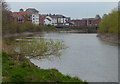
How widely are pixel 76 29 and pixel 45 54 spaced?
42.5m

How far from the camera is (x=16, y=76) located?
3.58 meters

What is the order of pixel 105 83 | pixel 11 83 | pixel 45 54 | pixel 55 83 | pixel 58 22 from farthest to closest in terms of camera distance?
pixel 58 22 → pixel 45 54 → pixel 105 83 → pixel 55 83 → pixel 11 83

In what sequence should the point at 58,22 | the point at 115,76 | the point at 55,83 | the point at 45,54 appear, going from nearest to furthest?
the point at 55,83 < the point at 45,54 < the point at 115,76 < the point at 58,22

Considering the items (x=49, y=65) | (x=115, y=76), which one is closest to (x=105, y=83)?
(x=115, y=76)

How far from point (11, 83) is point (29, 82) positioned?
27 centimetres

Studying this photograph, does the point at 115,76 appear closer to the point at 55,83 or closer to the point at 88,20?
the point at 55,83

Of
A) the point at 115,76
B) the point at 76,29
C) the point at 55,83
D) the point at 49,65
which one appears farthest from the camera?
the point at 76,29

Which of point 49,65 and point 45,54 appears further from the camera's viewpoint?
point 49,65

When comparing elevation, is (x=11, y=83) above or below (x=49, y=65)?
above

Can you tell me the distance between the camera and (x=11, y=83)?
3.17 m

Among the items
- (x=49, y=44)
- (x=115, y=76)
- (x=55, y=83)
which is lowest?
(x=115, y=76)

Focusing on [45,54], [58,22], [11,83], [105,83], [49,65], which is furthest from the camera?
[58,22]

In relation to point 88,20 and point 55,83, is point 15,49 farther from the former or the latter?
point 88,20

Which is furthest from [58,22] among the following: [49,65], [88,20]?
[49,65]
